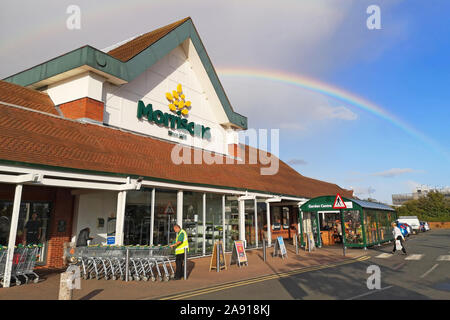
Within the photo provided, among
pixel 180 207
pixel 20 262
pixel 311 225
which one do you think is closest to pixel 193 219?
pixel 180 207

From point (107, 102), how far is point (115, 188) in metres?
6.23

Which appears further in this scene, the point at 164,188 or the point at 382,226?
the point at 382,226

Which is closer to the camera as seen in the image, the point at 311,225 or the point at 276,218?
the point at 311,225

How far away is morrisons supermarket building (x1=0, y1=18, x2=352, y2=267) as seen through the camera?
10.3 m

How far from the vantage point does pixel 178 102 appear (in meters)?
19.2

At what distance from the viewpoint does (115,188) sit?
10906 millimetres

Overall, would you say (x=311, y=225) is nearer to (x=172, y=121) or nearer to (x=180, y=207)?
(x=180, y=207)

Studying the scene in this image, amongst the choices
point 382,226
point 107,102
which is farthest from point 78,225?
point 382,226

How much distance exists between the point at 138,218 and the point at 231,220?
5801 millimetres

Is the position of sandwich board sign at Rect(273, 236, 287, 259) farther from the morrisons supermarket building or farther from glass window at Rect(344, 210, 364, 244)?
glass window at Rect(344, 210, 364, 244)

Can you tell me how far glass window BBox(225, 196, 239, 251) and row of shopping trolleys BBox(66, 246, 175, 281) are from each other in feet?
23.4

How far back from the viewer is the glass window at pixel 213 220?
15.5m
